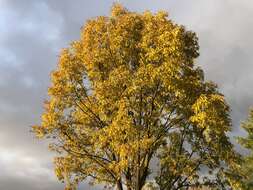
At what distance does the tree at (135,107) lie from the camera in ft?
101

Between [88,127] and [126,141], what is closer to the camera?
[126,141]

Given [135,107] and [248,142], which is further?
[248,142]

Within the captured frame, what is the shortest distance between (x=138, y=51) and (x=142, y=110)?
371cm

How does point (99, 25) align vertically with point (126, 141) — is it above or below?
above

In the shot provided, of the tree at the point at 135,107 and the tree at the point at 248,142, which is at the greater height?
the tree at the point at 248,142

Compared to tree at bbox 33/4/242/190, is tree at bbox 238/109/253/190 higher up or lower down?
higher up

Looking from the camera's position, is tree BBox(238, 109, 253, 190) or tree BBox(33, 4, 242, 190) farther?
tree BBox(238, 109, 253, 190)

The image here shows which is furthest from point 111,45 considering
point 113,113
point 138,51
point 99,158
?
point 99,158

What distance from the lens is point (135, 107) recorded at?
103 ft

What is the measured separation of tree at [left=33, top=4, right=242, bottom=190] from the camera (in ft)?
101

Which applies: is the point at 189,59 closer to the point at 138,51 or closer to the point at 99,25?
the point at 138,51

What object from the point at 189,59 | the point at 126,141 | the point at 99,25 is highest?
the point at 99,25

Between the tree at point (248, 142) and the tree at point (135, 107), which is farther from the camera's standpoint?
the tree at point (248, 142)

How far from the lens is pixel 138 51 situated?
3303cm
